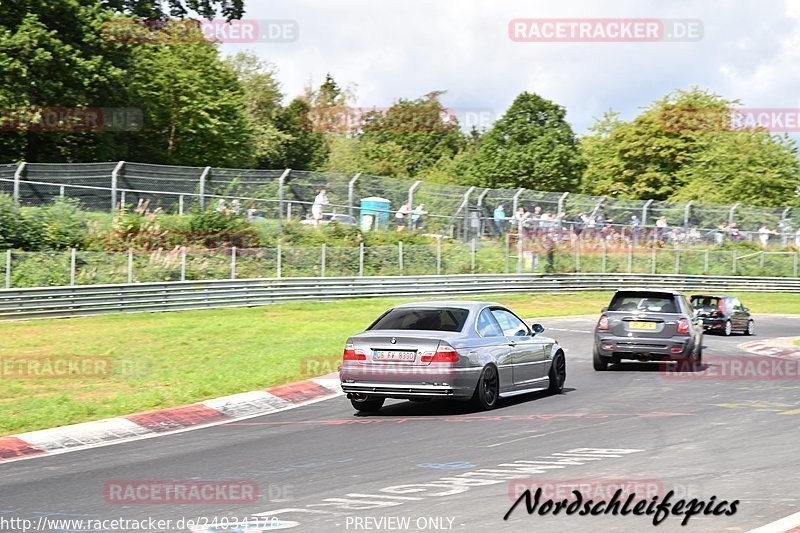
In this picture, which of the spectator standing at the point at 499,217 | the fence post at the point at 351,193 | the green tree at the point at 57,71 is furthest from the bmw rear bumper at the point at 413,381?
the green tree at the point at 57,71

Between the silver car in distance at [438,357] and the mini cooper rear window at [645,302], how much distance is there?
193 inches

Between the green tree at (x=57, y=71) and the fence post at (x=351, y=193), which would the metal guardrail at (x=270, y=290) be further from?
the green tree at (x=57, y=71)

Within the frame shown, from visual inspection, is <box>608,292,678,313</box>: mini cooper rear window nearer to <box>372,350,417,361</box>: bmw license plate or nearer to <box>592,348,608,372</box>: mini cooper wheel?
<box>592,348,608,372</box>: mini cooper wheel

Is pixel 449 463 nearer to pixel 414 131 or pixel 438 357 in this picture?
pixel 438 357

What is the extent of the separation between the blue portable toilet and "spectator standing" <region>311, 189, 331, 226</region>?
1368 millimetres

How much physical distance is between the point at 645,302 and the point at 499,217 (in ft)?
65.5

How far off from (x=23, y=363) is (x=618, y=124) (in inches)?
3342

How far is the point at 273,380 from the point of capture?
631 inches

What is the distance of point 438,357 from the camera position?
1245cm

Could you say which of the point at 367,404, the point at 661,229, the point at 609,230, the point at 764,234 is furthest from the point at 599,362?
the point at 764,234

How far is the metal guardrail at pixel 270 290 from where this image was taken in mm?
26891

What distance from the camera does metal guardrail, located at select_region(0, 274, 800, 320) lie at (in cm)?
2689

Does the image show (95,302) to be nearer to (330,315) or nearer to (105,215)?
(105,215)

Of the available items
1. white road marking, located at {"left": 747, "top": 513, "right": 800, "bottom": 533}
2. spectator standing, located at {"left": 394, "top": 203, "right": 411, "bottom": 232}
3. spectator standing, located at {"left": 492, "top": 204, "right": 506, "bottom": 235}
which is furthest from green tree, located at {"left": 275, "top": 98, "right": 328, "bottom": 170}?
white road marking, located at {"left": 747, "top": 513, "right": 800, "bottom": 533}
